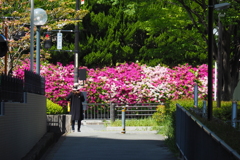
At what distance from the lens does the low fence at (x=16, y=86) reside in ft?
31.7

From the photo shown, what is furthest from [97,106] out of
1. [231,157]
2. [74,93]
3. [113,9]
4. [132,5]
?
[231,157]

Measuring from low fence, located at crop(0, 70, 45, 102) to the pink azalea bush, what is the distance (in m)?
20.5

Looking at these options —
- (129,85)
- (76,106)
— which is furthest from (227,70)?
(76,106)

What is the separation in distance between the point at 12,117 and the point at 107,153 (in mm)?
4356

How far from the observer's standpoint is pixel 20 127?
11.2m

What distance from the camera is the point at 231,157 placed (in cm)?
514

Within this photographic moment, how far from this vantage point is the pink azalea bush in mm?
35781

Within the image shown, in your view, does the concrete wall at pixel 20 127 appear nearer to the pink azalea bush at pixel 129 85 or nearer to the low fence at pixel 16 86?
the low fence at pixel 16 86

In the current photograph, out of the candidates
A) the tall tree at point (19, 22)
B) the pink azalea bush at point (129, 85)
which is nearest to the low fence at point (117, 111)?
the pink azalea bush at point (129, 85)

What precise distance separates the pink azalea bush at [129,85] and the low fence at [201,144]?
23636 mm

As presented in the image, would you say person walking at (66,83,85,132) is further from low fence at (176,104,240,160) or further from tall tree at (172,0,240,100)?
low fence at (176,104,240,160)

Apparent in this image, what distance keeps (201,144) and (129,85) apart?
1105 inches

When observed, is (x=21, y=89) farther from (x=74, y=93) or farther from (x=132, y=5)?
(x=132, y=5)

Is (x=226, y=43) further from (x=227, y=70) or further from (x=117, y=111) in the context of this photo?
(x=117, y=111)
